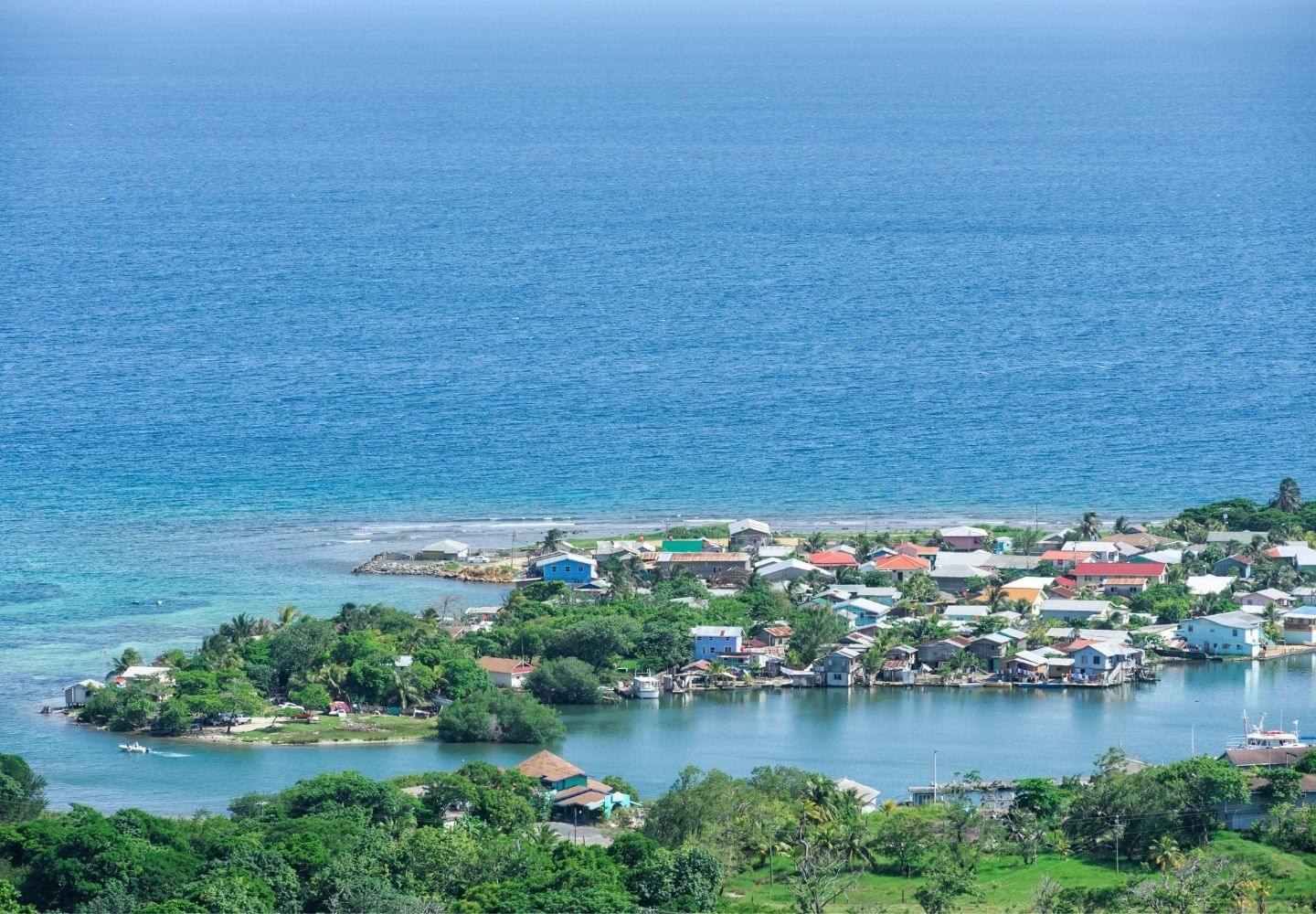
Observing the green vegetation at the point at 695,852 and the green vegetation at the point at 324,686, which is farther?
the green vegetation at the point at 324,686

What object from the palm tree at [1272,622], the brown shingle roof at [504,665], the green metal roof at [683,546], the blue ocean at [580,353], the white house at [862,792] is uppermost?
the blue ocean at [580,353]

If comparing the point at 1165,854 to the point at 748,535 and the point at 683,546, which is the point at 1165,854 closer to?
the point at 683,546

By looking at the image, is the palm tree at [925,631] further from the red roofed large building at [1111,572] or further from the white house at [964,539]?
the white house at [964,539]

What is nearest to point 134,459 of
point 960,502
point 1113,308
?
point 960,502

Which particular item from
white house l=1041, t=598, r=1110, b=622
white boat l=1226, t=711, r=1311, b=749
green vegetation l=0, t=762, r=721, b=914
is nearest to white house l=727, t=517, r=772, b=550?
white house l=1041, t=598, r=1110, b=622

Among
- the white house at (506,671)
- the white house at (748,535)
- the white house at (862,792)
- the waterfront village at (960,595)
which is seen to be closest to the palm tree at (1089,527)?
the waterfront village at (960,595)
